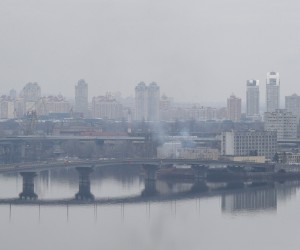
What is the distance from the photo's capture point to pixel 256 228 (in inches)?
434

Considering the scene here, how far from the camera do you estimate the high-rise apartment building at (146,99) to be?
3491cm

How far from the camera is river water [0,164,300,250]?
33.3ft

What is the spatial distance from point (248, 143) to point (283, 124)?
12.8 feet

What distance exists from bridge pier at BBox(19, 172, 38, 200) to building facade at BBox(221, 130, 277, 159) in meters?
5.14

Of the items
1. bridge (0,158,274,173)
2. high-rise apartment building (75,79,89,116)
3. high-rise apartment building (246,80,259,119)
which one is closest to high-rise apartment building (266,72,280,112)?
high-rise apartment building (246,80,259,119)

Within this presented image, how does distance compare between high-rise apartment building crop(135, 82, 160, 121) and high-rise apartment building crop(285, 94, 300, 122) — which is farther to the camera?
high-rise apartment building crop(135, 82, 160, 121)

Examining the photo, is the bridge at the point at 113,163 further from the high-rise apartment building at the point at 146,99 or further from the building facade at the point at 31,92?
the building facade at the point at 31,92

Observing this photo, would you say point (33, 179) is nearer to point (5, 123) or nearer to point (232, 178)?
point (232, 178)

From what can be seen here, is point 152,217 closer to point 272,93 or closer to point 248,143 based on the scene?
point 248,143

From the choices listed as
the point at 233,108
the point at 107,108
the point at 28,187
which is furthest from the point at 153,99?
the point at 28,187

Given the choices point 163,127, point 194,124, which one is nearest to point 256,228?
point 163,127

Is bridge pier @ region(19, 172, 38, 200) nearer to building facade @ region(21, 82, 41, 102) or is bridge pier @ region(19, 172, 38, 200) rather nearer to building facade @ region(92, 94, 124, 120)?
building facade @ region(92, 94, 124, 120)

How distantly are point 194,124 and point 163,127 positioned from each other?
195cm

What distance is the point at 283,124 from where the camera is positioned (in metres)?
22.8
